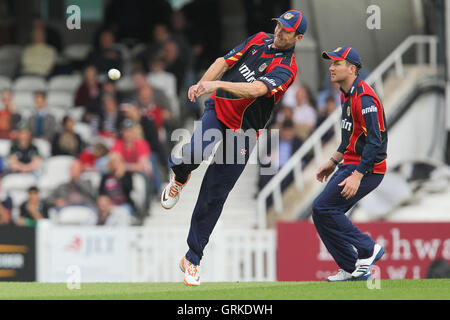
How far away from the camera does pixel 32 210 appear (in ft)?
54.2

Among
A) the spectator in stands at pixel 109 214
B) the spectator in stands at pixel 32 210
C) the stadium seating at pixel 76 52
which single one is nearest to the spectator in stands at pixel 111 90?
the stadium seating at pixel 76 52

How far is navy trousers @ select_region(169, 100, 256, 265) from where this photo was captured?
9.12 m

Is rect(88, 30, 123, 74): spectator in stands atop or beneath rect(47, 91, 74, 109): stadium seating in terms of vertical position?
atop

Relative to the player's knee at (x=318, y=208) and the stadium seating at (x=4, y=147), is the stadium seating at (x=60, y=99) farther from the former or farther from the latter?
the player's knee at (x=318, y=208)

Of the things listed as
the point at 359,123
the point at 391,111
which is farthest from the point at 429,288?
the point at 391,111

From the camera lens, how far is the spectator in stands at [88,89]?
1861 cm

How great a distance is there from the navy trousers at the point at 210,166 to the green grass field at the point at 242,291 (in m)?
0.56

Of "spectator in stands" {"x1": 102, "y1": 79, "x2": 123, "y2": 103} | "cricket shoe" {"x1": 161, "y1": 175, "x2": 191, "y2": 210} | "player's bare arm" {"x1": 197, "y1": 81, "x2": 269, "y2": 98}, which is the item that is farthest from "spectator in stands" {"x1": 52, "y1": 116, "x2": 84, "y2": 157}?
"player's bare arm" {"x1": 197, "y1": 81, "x2": 269, "y2": 98}

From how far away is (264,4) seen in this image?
68.2ft

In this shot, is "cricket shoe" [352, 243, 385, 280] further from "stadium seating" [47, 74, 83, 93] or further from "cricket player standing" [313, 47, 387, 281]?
"stadium seating" [47, 74, 83, 93]

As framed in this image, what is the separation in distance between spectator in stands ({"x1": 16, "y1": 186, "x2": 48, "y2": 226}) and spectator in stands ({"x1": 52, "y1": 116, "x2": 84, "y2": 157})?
4.44 feet

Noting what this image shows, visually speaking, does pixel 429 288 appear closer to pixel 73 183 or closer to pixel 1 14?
pixel 73 183

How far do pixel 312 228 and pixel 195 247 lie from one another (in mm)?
5138

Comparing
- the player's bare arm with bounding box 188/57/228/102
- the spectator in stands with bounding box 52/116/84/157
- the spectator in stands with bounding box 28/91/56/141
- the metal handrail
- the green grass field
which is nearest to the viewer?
the green grass field
